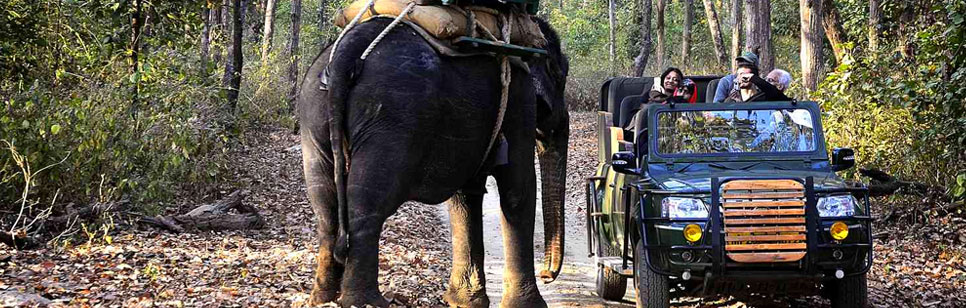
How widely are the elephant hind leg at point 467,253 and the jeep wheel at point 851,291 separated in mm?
2574

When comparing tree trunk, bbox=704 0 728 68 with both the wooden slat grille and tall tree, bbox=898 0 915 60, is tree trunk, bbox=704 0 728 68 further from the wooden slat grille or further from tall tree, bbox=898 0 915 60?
the wooden slat grille

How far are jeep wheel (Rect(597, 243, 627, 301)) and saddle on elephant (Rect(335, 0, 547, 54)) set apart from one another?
8.01 ft

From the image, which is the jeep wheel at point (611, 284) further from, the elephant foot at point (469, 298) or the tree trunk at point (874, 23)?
the tree trunk at point (874, 23)

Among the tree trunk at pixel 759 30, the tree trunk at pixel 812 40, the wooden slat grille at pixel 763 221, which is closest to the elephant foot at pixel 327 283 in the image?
the wooden slat grille at pixel 763 221

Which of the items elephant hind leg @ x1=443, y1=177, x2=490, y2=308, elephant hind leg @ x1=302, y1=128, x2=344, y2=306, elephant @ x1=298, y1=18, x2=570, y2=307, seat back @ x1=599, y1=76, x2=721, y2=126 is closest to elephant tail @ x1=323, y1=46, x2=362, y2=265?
elephant @ x1=298, y1=18, x2=570, y2=307

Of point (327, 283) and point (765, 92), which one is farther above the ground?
point (765, 92)

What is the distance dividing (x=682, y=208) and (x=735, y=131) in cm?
175

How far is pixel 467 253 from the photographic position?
837 centimetres

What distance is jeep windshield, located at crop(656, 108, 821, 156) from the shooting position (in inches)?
345

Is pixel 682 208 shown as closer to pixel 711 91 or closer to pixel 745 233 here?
pixel 745 233

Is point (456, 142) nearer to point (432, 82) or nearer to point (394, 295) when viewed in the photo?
point (432, 82)

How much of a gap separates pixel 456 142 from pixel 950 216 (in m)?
7.74

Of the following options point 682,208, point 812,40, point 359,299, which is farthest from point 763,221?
point 812,40

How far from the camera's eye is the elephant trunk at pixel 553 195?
340 inches
